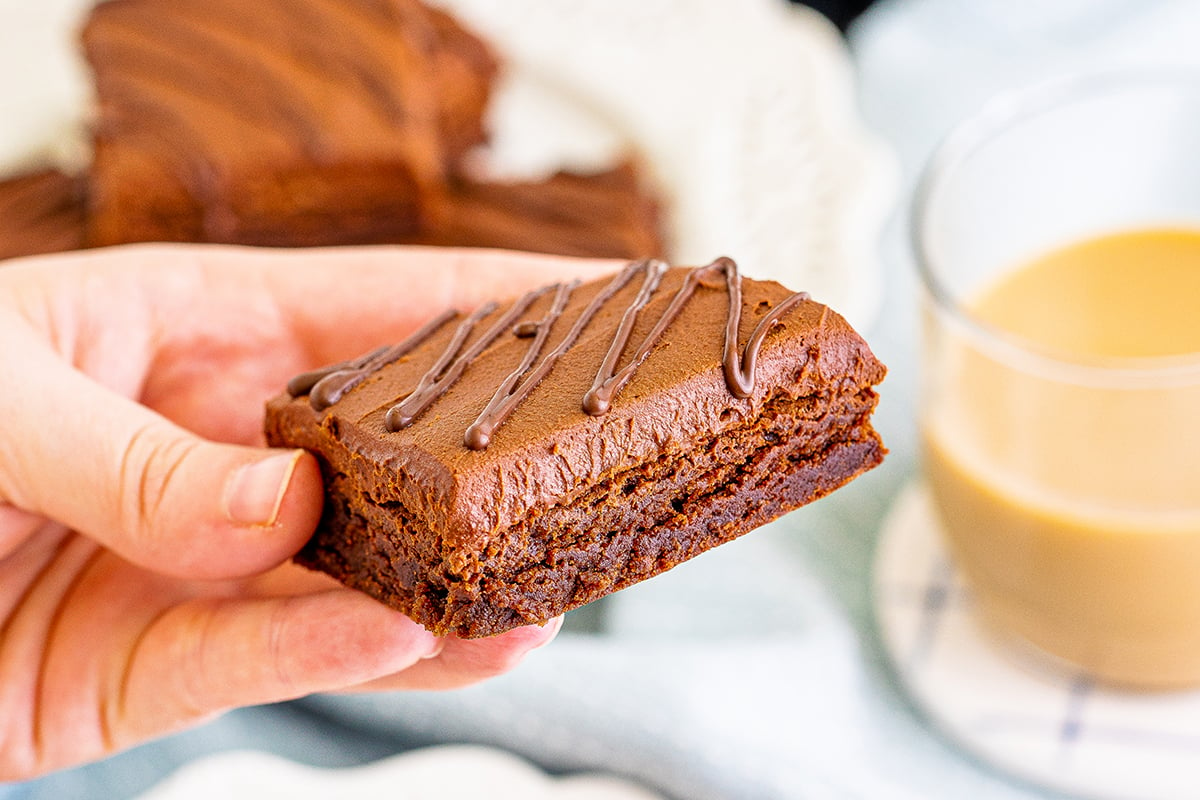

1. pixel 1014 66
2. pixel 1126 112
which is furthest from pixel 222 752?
pixel 1014 66

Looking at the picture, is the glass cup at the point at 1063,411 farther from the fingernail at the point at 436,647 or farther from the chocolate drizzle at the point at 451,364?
the fingernail at the point at 436,647

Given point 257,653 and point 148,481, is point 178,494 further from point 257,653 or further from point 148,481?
point 257,653

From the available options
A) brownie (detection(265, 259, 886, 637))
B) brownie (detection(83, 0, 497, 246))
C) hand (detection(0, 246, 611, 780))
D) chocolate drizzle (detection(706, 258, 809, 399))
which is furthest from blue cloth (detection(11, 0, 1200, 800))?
brownie (detection(83, 0, 497, 246))

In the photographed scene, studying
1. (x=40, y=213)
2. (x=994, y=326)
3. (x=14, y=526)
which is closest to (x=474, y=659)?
(x=14, y=526)

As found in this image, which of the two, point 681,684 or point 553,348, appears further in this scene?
point 681,684

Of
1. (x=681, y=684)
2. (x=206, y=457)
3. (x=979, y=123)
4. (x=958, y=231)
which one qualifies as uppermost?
(x=206, y=457)

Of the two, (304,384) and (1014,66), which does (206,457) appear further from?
(1014,66)

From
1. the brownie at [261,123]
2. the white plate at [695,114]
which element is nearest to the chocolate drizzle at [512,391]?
the white plate at [695,114]
